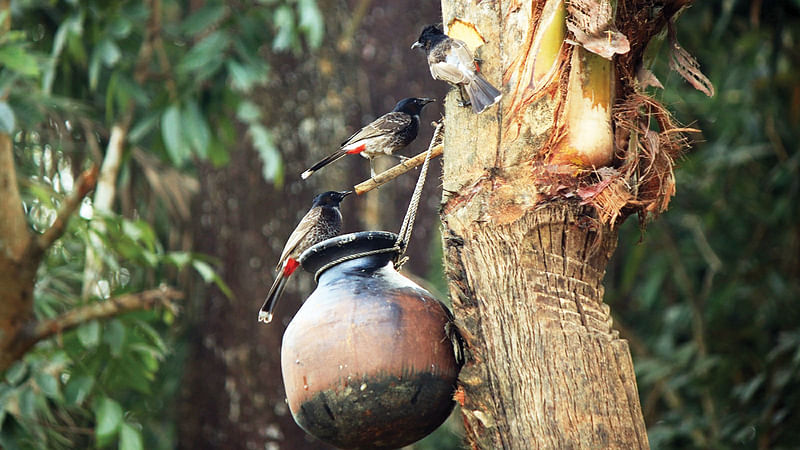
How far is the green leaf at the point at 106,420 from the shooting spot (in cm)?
469

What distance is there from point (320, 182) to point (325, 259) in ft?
11.3

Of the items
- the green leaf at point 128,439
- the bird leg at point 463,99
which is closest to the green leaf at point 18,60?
the green leaf at point 128,439

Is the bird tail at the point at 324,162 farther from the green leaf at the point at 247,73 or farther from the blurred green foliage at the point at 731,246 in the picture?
the blurred green foliage at the point at 731,246

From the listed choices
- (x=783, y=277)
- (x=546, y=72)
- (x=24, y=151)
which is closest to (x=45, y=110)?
(x=24, y=151)

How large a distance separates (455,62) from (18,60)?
93.3 inches

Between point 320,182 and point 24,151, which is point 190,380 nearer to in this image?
point 320,182

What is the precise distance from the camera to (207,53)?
5660mm

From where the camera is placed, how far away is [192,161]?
7.61 m

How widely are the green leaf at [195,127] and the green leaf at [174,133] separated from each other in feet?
0.11

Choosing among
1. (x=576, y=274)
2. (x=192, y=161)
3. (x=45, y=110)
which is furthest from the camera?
(x=192, y=161)

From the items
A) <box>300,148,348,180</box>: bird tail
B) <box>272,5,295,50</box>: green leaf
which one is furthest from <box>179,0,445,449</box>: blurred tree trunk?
<box>300,148,348,180</box>: bird tail

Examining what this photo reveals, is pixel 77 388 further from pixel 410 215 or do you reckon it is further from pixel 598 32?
pixel 598 32

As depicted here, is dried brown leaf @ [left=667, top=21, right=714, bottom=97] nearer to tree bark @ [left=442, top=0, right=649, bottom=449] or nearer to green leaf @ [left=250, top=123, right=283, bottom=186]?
tree bark @ [left=442, top=0, right=649, bottom=449]

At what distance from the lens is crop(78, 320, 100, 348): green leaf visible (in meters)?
4.70
